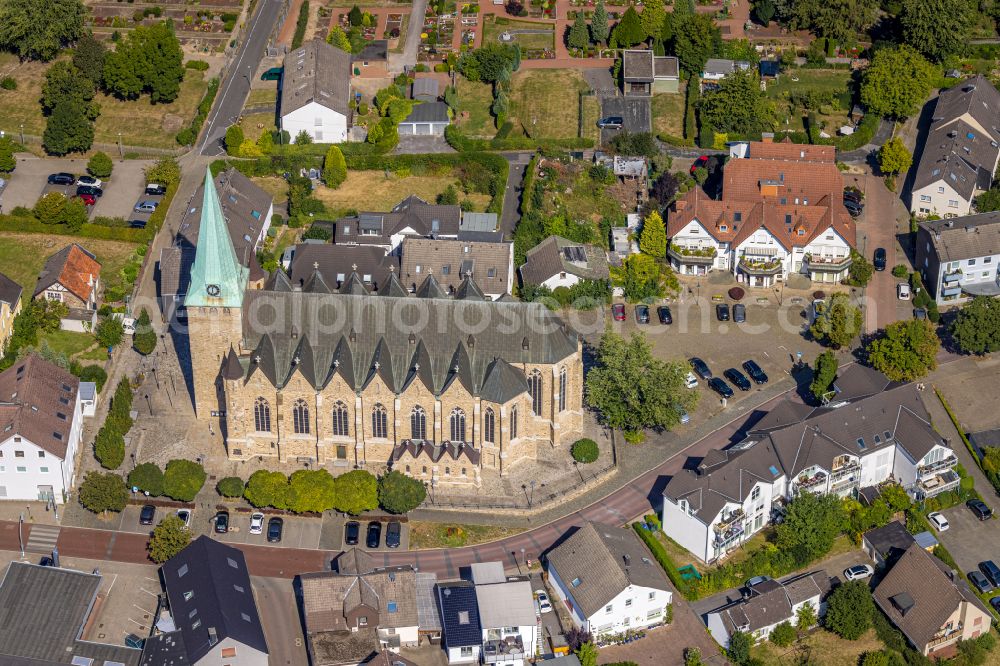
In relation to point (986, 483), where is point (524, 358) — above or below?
above

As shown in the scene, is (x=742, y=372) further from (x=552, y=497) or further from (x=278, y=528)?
(x=278, y=528)

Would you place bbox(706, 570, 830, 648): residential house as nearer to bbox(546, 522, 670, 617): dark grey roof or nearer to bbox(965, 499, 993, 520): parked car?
bbox(546, 522, 670, 617): dark grey roof

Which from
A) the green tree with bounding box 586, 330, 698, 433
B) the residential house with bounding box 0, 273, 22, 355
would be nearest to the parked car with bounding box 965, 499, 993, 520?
the green tree with bounding box 586, 330, 698, 433

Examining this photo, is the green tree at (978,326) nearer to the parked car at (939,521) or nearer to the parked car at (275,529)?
the parked car at (939,521)

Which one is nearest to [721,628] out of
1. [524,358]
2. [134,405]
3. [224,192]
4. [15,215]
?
[524,358]

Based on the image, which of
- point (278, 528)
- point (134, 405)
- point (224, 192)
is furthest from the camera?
point (224, 192)

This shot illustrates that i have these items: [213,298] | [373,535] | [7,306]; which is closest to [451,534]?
[373,535]

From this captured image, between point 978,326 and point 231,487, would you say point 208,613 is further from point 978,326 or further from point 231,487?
point 978,326

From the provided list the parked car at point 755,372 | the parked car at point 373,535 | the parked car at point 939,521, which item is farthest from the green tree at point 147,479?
the parked car at point 939,521
